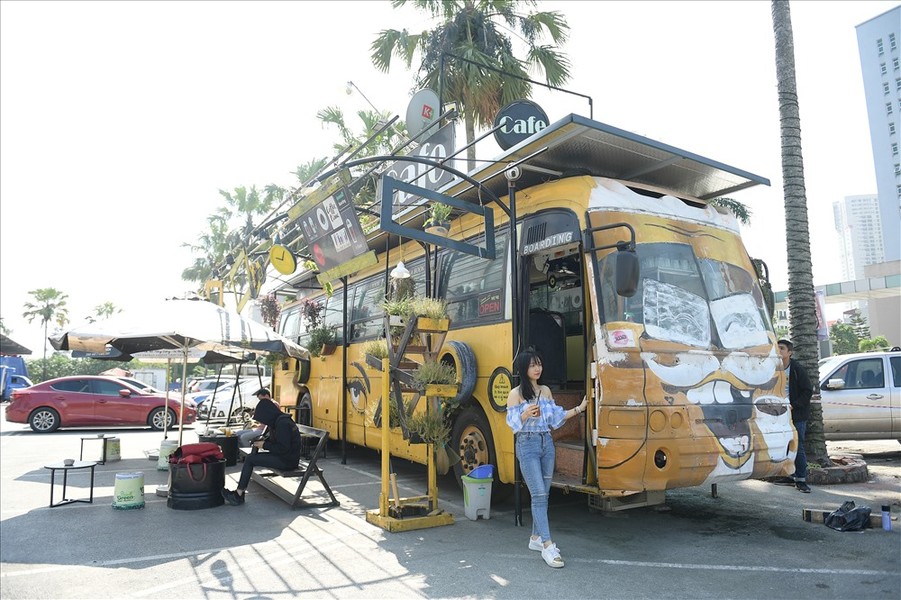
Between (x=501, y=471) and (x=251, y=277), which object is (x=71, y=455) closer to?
(x=251, y=277)

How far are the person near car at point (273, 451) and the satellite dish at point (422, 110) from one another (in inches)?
196

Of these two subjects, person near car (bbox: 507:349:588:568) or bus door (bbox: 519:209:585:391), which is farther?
bus door (bbox: 519:209:585:391)

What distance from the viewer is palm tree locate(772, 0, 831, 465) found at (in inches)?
371

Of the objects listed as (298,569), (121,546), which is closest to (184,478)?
(121,546)

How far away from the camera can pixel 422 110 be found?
1019cm

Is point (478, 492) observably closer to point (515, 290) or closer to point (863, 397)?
point (515, 290)

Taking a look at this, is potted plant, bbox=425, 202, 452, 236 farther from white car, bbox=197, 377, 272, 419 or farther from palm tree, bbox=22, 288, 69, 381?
palm tree, bbox=22, 288, 69, 381

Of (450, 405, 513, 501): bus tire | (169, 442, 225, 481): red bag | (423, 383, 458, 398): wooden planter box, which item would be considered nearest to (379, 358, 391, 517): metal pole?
(423, 383, 458, 398): wooden planter box

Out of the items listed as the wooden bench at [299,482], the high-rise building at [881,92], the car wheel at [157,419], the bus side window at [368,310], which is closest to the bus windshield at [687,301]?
the wooden bench at [299,482]

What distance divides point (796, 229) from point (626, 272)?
6189 millimetres

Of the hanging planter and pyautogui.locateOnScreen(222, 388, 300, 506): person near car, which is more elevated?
the hanging planter

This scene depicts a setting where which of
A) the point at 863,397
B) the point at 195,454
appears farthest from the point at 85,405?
the point at 863,397

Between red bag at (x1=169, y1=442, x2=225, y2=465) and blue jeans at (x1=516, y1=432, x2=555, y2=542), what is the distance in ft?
13.9

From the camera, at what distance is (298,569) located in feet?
17.1
